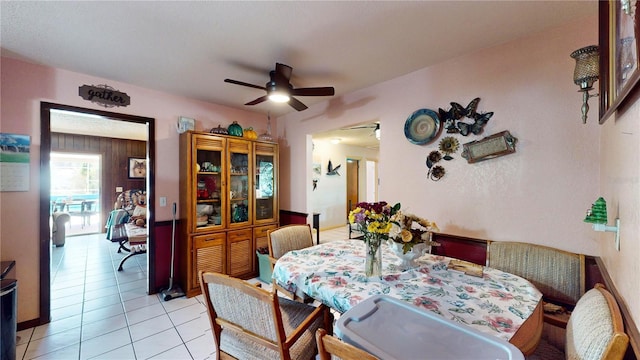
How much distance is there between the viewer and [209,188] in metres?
3.18

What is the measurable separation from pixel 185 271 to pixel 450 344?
2946 mm

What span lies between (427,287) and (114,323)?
110 inches

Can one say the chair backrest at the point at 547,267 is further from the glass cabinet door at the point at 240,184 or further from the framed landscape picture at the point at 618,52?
the glass cabinet door at the point at 240,184

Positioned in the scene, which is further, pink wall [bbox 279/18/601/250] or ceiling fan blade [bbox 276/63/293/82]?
ceiling fan blade [bbox 276/63/293/82]

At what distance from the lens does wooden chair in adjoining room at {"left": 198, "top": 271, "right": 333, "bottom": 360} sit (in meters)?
1.12

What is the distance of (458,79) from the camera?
217 centimetres

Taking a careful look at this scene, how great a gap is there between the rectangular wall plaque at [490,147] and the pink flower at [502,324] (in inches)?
53.0

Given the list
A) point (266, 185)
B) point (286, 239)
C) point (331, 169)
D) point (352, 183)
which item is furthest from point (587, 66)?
point (352, 183)

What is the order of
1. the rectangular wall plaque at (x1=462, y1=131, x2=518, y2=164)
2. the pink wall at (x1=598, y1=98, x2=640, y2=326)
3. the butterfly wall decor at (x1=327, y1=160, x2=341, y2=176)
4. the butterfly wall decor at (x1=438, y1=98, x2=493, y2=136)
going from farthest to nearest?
the butterfly wall decor at (x1=327, y1=160, x2=341, y2=176) → the butterfly wall decor at (x1=438, y1=98, x2=493, y2=136) → the rectangular wall plaque at (x1=462, y1=131, x2=518, y2=164) → the pink wall at (x1=598, y1=98, x2=640, y2=326)

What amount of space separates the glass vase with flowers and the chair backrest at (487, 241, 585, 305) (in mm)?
958

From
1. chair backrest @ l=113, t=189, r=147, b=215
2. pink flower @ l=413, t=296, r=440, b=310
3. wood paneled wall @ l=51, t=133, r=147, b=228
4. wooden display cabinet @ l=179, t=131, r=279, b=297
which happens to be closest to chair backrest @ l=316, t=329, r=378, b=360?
pink flower @ l=413, t=296, r=440, b=310

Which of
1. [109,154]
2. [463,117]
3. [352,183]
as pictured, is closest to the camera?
[463,117]

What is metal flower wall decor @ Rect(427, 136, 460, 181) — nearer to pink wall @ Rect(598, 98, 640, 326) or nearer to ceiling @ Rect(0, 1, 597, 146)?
ceiling @ Rect(0, 1, 597, 146)

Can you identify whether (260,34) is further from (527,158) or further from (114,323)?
(114,323)
